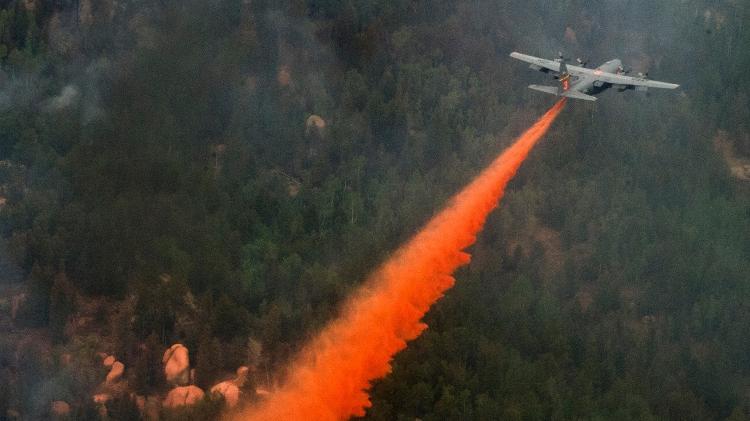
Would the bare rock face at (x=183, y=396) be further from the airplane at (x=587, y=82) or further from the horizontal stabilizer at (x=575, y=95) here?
the horizontal stabilizer at (x=575, y=95)

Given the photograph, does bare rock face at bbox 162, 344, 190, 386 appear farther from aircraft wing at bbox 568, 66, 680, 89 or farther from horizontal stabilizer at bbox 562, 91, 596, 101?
aircraft wing at bbox 568, 66, 680, 89

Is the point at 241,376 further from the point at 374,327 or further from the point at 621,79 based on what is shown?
the point at 621,79

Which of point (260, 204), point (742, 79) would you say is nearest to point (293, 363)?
point (260, 204)

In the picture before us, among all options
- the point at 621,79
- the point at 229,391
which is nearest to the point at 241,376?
the point at 229,391

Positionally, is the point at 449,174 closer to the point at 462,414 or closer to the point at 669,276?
the point at 669,276

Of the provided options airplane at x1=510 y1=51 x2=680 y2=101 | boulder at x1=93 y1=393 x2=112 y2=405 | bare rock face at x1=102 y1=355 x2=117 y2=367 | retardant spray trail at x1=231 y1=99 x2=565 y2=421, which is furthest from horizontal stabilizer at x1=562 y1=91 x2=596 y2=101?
boulder at x1=93 y1=393 x2=112 y2=405
